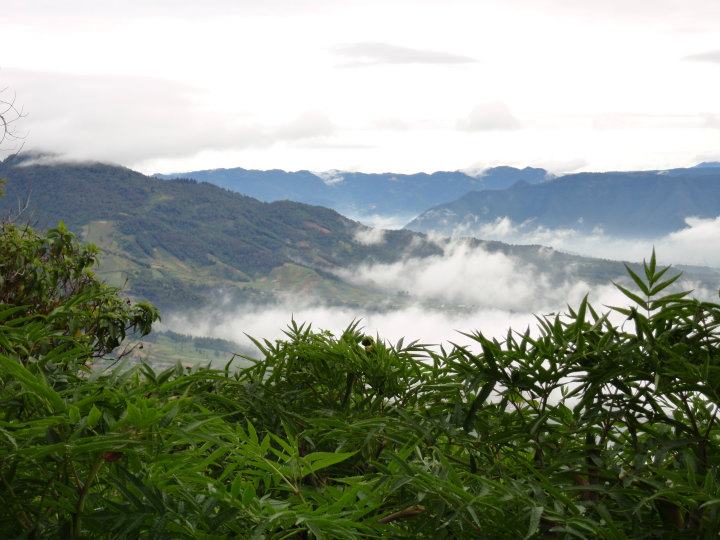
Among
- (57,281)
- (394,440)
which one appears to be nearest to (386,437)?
(394,440)

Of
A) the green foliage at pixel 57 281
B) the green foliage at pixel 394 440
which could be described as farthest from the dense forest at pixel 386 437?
the green foliage at pixel 57 281

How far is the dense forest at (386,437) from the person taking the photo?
2.91ft

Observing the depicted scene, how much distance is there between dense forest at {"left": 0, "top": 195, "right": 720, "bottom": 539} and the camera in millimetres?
888

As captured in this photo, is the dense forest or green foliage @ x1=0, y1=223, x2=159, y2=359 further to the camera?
green foliage @ x1=0, y1=223, x2=159, y2=359

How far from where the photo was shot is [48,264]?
6441mm

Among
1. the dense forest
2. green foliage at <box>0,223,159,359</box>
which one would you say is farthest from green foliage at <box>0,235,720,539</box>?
green foliage at <box>0,223,159,359</box>


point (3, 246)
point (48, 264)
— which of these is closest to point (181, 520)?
point (3, 246)

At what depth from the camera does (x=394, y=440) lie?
1.21 metres

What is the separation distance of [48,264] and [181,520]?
20.1ft

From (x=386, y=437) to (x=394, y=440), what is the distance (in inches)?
0.9

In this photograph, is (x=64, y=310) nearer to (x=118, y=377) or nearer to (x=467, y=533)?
(x=118, y=377)

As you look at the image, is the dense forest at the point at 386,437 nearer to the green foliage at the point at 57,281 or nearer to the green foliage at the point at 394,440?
the green foliage at the point at 394,440

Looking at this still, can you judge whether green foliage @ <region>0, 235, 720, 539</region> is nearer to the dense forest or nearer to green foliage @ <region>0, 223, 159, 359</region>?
the dense forest

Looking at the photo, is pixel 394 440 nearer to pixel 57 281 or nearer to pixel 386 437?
pixel 386 437
